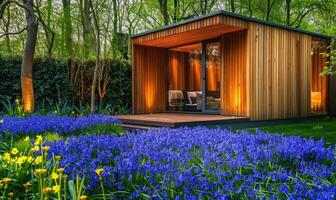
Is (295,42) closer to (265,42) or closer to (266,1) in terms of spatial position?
(265,42)

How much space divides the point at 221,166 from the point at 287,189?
647 millimetres

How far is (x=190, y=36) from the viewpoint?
946cm

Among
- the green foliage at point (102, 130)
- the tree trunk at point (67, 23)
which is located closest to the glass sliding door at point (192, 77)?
the green foliage at point (102, 130)

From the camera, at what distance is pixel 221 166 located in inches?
105

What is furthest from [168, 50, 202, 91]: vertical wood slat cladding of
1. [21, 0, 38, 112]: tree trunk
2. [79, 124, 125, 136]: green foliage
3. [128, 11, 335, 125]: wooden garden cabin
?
[79, 124, 125, 136]: green foliage

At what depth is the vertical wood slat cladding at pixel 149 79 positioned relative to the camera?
10.5 meters

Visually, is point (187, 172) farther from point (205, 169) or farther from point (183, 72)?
point (183, 72)

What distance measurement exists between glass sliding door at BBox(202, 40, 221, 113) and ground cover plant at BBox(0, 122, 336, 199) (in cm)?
610

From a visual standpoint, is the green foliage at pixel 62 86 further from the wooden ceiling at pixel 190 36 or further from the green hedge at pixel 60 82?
the wooden ceiling at pixel 190 36

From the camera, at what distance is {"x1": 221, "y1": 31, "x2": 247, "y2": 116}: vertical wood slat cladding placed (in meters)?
8.33

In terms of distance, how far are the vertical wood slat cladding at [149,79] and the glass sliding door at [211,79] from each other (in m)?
1.96

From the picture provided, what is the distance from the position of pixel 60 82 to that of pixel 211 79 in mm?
4714

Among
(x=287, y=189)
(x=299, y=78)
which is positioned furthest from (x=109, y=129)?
(x=299, y=78)

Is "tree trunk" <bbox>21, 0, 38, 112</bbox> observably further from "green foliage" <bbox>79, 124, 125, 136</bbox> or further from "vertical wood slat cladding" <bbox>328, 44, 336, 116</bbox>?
"vertical wood slat cladding" <bbox>328, 44, 336, 116</bbox>
